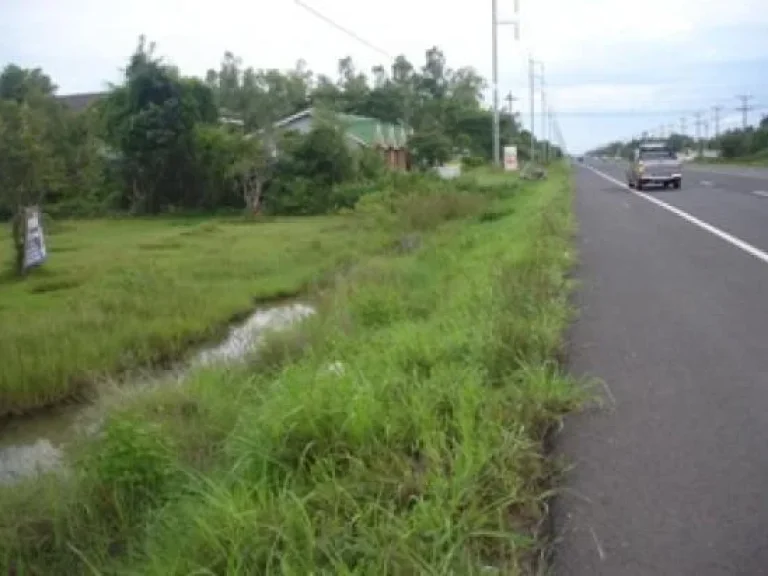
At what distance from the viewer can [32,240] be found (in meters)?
22.0

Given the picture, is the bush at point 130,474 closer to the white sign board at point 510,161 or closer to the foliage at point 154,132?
the foliage at point 154,132

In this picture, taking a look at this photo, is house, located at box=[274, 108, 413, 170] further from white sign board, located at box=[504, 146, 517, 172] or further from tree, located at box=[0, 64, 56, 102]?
tree, located at box=[0, 64, 56, 102]

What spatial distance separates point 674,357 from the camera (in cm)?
702

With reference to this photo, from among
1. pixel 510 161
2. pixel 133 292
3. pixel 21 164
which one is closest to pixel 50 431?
pixel 133 292

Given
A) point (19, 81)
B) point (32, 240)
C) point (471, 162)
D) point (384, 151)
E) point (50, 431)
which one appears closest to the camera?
point (50, 431)

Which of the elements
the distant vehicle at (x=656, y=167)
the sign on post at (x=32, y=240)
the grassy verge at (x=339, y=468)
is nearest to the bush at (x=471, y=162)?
the distant vehicle at (x=656, y=167)

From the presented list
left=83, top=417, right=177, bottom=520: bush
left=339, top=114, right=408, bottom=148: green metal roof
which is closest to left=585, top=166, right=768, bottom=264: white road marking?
left=83, top=417, right=177, bottom=520: bush

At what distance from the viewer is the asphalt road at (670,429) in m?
3.69

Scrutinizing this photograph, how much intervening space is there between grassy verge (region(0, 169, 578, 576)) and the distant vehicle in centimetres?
2950

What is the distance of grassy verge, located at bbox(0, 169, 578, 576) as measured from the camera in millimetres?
3676

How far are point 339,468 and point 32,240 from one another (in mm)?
19547

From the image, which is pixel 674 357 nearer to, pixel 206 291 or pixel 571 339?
pixel 571 339

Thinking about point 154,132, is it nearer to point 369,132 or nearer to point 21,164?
point 369,132

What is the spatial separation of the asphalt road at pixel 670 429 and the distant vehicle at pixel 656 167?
1007 inches
